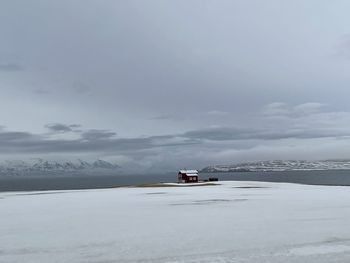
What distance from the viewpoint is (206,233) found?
14.7 meters

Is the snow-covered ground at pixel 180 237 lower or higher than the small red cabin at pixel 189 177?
lower

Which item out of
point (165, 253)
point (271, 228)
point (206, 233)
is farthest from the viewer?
point (271, 228)

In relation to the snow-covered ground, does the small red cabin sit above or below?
above

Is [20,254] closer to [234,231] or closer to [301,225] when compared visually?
[234,231]

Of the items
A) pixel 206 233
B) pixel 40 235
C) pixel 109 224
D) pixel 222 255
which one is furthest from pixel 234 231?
pixel 40 235

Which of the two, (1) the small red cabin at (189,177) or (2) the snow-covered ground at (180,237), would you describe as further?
(1) the small red cabin at (189,177)

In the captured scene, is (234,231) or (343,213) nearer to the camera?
(234,231)

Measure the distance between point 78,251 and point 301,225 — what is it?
8.46m

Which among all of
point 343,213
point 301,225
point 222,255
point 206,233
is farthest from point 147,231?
point 343,213

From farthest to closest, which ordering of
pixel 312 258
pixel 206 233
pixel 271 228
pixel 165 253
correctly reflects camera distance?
pixel 271 228
pixel 206 233
pixel 165 253
pixel 312 258

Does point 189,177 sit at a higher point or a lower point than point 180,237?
higher

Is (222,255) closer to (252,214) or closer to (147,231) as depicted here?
(147,231)

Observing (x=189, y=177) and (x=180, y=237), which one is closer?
(x=180, y=237)

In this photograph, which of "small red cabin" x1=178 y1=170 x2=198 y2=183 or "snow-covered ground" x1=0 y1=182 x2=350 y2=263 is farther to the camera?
"small red cabin" x1=178 y1=170 x2=198 y2=183
